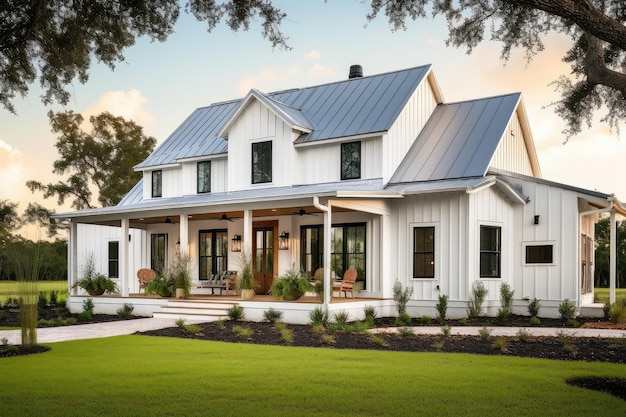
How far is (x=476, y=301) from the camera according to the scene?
1736cm

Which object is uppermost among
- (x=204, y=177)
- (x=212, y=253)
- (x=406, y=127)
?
(x=406, y=127)

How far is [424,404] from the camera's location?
24.5 ft

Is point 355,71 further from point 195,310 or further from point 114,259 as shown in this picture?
point 114,259

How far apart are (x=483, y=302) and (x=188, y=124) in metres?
14.4

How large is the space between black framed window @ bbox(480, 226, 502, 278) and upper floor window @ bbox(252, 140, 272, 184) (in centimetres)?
709

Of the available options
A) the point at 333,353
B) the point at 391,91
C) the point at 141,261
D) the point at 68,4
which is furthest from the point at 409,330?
the point at 141,261

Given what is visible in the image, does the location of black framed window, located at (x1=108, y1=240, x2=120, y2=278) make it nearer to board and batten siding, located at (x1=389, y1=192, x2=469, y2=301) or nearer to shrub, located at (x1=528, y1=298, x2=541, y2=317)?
board and batten siding, located at (x1=389, y1=192, x2=469, y2=301)

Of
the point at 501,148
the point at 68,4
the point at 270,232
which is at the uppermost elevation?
the point at 68,4

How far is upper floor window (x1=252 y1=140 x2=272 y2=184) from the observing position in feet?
71.1

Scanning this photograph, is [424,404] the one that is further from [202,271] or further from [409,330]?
[202,271]

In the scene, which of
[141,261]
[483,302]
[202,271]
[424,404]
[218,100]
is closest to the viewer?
[424,404]

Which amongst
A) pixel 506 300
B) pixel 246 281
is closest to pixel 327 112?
pixel 246 281

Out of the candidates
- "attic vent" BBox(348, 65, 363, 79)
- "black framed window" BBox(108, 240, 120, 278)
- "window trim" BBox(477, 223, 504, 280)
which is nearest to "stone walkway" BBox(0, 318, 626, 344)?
"window trim" BBox(477, 223, 504, 280)

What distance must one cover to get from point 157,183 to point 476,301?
13.7 meters
